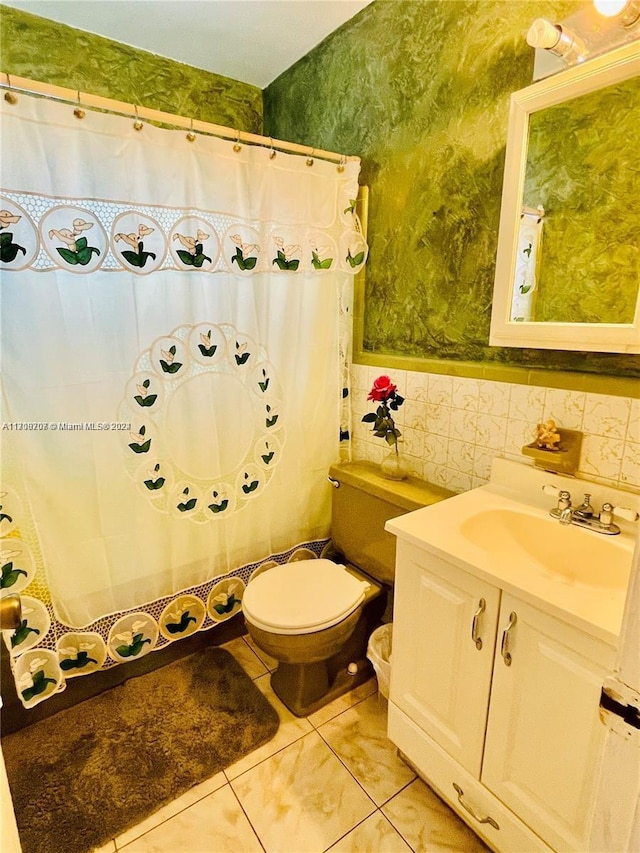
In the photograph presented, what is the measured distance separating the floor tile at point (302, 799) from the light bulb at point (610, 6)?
2.12m

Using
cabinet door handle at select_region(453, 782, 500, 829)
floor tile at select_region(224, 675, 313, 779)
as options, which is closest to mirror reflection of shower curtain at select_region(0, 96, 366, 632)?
floor tile at select_region(224, 675, 313, 779)


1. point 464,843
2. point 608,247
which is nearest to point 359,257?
point 608,247

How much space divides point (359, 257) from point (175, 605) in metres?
1.54

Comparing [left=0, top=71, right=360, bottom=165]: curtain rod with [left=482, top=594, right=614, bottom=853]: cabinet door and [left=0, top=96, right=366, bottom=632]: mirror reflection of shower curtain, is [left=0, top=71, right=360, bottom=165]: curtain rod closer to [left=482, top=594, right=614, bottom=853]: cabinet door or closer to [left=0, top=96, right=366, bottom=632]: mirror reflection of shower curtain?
Answer: [left=0, top=96, right=366, bottom=632]: mirror reflection of shower curtain

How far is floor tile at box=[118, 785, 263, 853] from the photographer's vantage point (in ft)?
3.97

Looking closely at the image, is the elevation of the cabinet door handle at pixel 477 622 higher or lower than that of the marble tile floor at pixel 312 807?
higher

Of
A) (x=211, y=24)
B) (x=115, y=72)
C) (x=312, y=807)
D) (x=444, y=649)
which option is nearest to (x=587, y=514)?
(x=444, y=649)

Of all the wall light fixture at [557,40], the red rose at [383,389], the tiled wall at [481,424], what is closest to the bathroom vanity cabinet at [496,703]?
the tiled wall at [481,424]

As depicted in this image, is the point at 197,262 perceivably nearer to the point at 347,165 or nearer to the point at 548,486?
the point at 347,165

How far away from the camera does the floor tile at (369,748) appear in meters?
1.38

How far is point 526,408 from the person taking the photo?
4.50 ft

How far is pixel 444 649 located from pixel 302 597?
1.84 ft

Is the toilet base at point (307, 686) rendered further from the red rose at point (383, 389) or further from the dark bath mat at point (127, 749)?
the red rose at point (383, 389)

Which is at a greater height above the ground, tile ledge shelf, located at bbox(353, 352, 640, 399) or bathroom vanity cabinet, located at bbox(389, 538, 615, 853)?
tile ledge shelf, located at bbox(353, 352, 640, 399)
